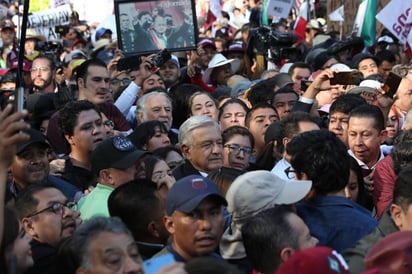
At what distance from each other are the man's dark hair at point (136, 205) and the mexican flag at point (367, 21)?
10.4 metres

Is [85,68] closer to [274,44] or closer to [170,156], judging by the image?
[170,156]

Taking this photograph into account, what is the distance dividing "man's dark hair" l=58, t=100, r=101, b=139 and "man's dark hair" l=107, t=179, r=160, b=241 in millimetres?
2146

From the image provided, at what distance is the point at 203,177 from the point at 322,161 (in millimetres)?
620

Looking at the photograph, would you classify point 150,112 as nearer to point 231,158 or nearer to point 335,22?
point 231,158

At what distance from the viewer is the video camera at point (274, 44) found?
551 inches

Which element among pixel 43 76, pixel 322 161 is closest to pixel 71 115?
pixel 322 161

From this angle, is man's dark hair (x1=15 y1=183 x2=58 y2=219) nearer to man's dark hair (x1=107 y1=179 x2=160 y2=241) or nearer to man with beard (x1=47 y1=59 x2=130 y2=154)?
man's dark hair (x1=107 y1=179 x2=160 y2=241)

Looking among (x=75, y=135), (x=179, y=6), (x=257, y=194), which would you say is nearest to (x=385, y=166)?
(x=257, y=194)

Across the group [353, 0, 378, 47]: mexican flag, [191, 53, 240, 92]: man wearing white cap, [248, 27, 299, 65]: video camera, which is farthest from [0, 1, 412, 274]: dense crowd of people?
[353, 0, 378, 47]: mexican flag

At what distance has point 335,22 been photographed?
63.4 ft

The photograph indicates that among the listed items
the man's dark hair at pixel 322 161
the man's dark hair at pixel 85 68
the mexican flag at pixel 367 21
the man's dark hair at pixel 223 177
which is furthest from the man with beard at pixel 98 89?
the mexican flag at pixel 367 21

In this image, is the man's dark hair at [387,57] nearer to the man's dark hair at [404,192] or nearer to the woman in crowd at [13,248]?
the man's dark hair at [404,192]

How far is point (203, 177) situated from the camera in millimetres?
5465

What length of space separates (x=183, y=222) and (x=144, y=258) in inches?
13.0
